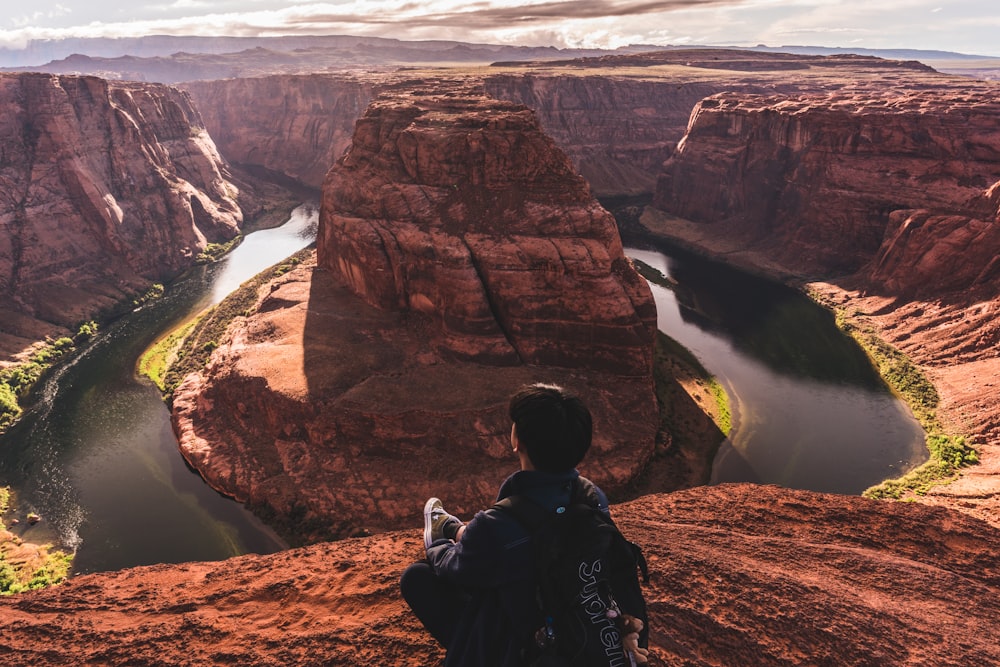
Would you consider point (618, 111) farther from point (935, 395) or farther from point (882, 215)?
point (935, 395)

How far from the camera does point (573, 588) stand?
15.5 feet

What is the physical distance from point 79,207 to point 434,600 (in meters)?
82.2

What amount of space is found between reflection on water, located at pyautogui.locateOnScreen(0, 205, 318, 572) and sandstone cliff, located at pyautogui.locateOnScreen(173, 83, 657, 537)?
203 cm

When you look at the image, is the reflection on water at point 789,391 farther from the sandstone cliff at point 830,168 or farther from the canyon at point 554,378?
the sandstone cliff at point 830,168

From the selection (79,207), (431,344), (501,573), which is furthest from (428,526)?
(79,207)

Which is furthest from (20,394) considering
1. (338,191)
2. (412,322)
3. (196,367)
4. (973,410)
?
(973,410)

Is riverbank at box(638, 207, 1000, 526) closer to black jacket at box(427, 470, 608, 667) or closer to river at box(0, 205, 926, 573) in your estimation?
river at box(0, 205, 926, 573)

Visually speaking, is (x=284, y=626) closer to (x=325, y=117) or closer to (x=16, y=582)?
(x=16, y=582)

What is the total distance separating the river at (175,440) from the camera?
3219 cm

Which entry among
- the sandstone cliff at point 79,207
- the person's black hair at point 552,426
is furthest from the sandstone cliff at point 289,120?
the person's black hair at point 552,426

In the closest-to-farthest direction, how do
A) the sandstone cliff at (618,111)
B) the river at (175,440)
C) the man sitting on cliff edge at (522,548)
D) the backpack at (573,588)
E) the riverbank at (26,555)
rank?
the backpack at (573,588), the man sitting on cliff edge at (522,548), the riverbank at (26,555), the river at (175,440), the sandstone cliff at (618,111)

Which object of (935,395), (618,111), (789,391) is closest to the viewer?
(935,395)

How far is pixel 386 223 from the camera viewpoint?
144ft

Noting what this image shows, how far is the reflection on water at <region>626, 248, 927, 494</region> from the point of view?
36.3 m
